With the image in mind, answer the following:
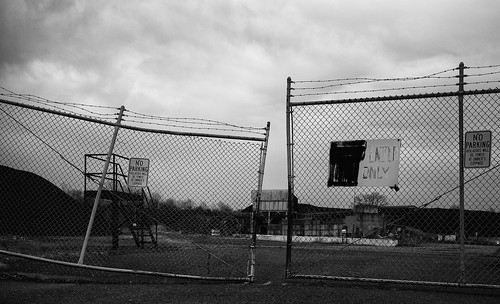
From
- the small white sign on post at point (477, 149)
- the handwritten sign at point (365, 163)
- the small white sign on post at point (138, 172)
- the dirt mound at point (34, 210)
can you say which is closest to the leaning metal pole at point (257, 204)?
the handwritten sign at point (365, 163)

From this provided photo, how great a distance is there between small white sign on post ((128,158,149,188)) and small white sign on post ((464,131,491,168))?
15.6ft

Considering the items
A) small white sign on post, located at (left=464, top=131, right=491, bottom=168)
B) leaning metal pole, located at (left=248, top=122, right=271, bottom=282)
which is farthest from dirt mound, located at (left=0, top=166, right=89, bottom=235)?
small white sign on post, located at (left=464, top=131, right=491, bottom=168)

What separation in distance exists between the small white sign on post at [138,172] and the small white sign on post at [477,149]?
4769mm

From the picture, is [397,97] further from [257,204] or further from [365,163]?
[257,204]

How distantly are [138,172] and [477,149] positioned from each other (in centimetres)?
504

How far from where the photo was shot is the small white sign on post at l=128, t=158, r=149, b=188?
731cm

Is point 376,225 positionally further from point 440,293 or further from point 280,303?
point 280,303

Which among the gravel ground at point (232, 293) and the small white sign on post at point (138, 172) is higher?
the small white sign on post at point (138, 172)

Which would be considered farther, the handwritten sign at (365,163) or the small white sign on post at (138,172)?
the small white sign on post at (138,172)

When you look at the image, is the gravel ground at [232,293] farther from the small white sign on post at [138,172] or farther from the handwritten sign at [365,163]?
the small white sign on post at [138,172]

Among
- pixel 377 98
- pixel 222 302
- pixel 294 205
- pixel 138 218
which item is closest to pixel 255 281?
pixel 294 205

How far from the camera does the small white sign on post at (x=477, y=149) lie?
19.4ft

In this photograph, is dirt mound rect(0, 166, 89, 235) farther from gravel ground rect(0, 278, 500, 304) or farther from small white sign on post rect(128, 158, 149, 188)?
gravel ground rect(0, 278, 500, 304)

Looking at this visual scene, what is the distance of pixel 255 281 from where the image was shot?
7.01 metres
